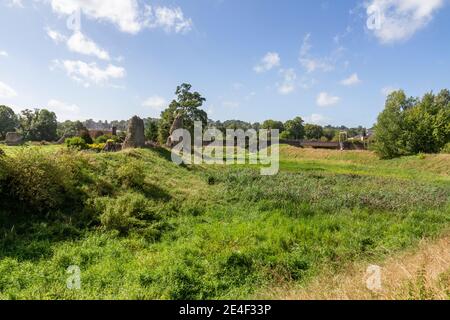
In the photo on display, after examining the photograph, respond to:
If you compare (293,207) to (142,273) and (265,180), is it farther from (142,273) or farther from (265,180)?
(142,273)

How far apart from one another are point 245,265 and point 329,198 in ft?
27.5

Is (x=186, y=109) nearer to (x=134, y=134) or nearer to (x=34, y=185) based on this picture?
(x=134, y=134)

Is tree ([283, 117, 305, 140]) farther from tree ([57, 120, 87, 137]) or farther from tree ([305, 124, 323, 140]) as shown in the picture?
tree ([57, 120, 87, 137])

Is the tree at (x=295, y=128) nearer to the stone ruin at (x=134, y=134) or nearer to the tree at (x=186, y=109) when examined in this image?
the tree at (x=186, y=109)

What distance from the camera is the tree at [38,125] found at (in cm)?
5381

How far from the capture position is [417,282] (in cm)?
455

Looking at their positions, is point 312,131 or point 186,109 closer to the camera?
point 186,109

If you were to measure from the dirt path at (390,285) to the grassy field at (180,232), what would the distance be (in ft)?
0.34

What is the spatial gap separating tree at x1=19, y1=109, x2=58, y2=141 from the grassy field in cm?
4604

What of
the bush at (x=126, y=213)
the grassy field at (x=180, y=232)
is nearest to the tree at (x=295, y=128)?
the grassy field at (x=180, y=232)

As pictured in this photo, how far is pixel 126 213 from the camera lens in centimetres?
1022

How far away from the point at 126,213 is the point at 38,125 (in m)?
53.4

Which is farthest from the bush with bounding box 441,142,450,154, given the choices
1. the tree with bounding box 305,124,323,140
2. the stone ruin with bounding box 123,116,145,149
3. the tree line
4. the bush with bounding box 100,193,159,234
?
the tree with bounding box 305,124,323,140

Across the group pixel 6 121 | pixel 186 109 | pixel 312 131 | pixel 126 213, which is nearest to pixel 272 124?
pixel 312 131
